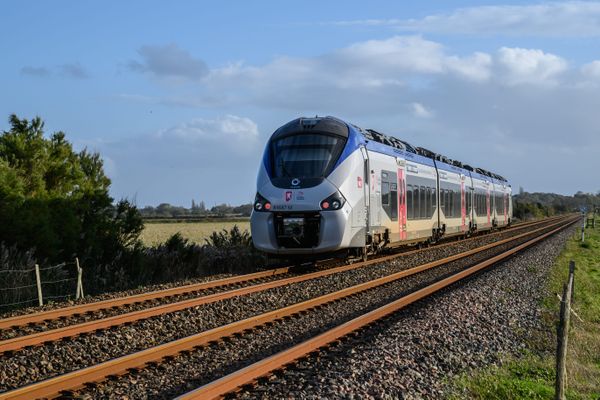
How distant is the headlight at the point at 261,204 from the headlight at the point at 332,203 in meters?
1.33

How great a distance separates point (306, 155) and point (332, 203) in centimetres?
152

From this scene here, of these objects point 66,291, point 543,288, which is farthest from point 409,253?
point 66,291

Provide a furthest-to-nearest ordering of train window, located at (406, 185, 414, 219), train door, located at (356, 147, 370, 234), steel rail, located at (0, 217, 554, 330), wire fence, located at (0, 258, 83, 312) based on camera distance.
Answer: train window, located at (406, 185, 414, 219) < train door, located at (356, 147, 370, 234) < wire fence, located at (0, 258, 83, 312) < steel rail, located at (0, 217, 554, 330)

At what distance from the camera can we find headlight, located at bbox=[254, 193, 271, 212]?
16098mm

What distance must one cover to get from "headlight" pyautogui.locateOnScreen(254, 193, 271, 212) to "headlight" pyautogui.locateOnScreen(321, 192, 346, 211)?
133 cm

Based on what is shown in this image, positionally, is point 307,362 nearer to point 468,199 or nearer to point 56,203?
point 56,203

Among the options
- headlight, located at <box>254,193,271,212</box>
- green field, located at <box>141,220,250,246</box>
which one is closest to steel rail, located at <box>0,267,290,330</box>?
headlight, located at <box>254,193,271,212</box>

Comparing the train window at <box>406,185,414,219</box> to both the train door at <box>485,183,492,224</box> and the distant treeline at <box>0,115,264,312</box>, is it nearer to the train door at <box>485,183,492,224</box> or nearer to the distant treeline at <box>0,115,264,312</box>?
the distant treeline at <box>0,115,264,312</box>

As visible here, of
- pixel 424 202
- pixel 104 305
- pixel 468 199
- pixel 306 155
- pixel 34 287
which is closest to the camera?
pixel 104 305

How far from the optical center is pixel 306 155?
16516mm

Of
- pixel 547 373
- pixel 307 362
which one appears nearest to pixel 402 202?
pixel 547 373

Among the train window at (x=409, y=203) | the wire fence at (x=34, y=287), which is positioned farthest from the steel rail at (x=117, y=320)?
the train window at (x=409, y=203)

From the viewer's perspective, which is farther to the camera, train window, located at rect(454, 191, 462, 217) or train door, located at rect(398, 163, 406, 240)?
train window, located at rect(454, 191, 462, 217)

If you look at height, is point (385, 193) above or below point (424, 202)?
above
